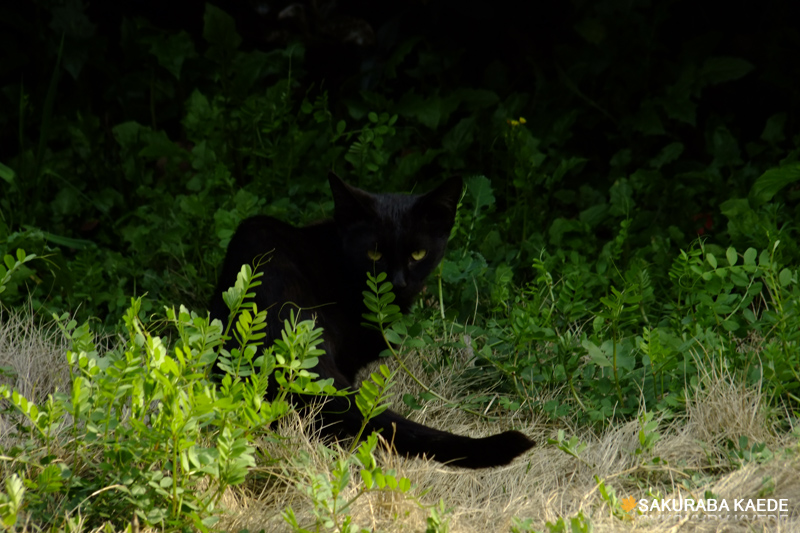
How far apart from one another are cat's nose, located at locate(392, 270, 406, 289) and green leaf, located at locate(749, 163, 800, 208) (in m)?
1.55

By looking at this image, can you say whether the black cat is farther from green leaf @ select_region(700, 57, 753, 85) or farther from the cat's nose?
green leaf @ select_region(700, 57, 753, 85)

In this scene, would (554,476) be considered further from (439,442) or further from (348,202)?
(348,202)

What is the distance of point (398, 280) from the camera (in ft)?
8.66

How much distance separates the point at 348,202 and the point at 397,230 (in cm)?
19

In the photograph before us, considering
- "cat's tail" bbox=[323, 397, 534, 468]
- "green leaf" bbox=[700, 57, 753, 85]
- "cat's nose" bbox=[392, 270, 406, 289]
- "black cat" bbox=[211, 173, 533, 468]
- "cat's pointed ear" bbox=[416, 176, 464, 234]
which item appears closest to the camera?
"cat's tail" bbox=[323, 397, 534, 468]

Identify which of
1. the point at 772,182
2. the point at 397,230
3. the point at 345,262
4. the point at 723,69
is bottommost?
the point at 345,262

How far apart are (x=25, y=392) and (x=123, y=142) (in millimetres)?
1990

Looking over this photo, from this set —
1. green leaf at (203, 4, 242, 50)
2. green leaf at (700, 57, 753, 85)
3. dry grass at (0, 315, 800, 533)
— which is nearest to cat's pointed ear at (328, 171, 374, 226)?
dry grass at (0, 315, 800, 533)

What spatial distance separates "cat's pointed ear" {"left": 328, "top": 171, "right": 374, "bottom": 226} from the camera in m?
2.71

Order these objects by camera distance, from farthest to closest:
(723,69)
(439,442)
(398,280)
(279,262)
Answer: (723,69), (398,280), (279,262), (439,442)

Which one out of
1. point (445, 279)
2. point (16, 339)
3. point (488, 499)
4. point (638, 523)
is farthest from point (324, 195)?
point (638, 523)

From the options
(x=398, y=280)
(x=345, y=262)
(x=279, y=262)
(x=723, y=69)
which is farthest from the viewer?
(x=723, y=69)

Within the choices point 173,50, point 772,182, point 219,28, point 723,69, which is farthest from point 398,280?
point 723,69

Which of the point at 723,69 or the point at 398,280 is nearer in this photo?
the point at 398,280
